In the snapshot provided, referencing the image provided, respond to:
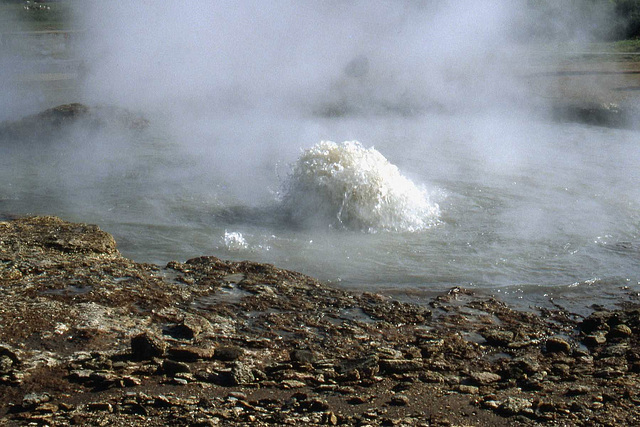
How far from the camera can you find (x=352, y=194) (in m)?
5.58

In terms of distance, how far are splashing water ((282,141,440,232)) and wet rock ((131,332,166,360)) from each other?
8.34 feet

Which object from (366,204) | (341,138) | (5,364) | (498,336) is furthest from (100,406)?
(341,138)

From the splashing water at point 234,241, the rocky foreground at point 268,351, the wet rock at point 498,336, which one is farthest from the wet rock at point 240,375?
the splashing water at point 234,241

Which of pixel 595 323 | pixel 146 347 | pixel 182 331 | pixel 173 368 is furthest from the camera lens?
pixel 595 323

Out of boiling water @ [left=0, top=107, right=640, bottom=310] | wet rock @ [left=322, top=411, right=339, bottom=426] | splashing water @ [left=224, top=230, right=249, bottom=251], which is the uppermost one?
boiling water @ [left=0, top=107, right=640, bottom=310]

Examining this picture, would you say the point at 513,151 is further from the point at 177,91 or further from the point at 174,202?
the point at 177,91

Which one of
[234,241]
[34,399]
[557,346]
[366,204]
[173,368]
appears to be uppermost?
[366,204]

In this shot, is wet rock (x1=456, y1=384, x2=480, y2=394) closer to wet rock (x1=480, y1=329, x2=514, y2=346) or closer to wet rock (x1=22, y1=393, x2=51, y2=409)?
wet rock (x1=480, y1=329, x2=514, y2=346)

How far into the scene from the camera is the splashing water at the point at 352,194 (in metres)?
5.48

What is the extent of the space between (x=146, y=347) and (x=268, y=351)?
1.61 ft

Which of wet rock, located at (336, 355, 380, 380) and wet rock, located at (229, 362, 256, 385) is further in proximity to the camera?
wet rock, located at (336, 355, 380, 380)

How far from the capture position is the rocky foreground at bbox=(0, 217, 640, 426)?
2.71m

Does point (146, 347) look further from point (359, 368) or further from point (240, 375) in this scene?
point (359, 368)

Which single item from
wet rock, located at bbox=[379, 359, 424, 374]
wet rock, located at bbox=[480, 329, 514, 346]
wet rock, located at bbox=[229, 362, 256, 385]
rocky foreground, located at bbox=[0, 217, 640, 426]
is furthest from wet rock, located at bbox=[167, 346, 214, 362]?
wet rock, located at bbox=[480, 329, 514, 346]
